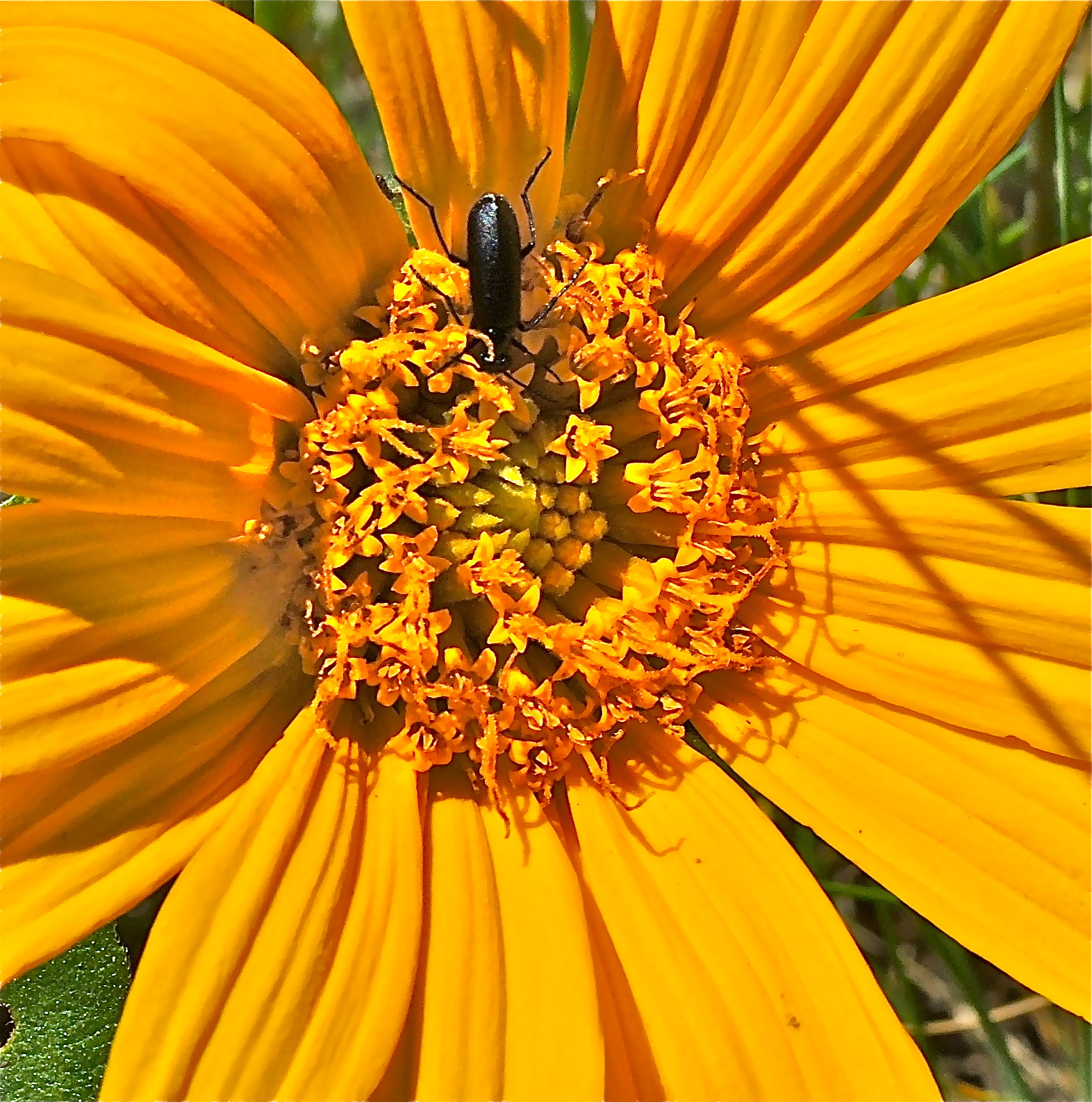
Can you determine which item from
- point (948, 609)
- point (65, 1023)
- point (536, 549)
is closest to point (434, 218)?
point (536, 549)

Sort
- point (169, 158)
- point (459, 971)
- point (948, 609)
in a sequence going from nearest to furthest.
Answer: point (169, 158), point (459, 971), point (948, 609)

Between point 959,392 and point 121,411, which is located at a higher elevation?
point 959,392

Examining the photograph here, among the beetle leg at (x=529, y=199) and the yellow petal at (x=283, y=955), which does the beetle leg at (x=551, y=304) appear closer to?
the beetle leg at (x=529, y=199)

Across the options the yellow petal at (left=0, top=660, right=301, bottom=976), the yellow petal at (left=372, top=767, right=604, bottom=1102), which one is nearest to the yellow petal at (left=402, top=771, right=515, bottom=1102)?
the yellow petal at (left=372, top=767, right=604, bottom=1102)

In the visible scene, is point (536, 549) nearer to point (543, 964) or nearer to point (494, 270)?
point (494, 270)

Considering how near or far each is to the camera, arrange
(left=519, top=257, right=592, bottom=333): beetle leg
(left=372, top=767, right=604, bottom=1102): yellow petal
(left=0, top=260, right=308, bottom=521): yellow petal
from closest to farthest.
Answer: (left=0, top=260, right=308, bottom=521): yellow petal
(left=372, top=767, right=604, bottom=1102): yellow petal
(left=519, top=257, right=592, bottom=333): beetle leg

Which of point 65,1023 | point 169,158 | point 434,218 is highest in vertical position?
point 434,218

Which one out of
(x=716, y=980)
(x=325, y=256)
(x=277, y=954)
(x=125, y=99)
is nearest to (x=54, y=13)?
(x=125, y=99)

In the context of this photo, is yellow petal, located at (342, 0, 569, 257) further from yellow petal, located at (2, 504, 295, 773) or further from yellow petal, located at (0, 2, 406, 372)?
yellow petal, located at (2, 504, 295, 773)
